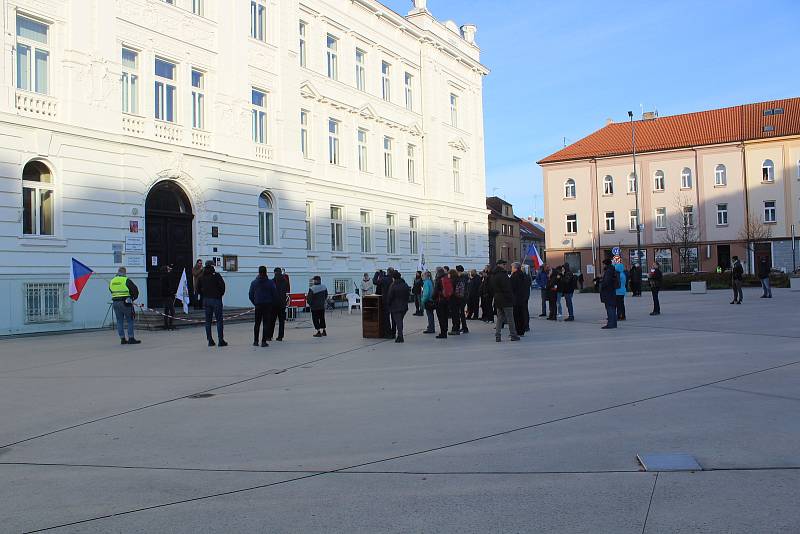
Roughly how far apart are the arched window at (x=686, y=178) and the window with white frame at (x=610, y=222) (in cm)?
627

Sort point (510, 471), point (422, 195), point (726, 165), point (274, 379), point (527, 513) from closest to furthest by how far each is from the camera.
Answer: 1. point (527, 513)
2. point (510, 471)
3. point (274, 379)
4. point (422, 195)
5. point (726, 165)

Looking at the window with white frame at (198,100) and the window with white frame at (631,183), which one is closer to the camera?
the window with white frame at (198,100)

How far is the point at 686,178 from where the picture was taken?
59.6 meters

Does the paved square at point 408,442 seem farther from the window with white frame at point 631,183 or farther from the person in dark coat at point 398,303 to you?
the window with white frame at point 631,183

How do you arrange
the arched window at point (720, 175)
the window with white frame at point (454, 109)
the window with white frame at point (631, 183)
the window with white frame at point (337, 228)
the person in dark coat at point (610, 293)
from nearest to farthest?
the person in dark coat at point (610, 293)
the window with white frame at point (337, 228)
the window with white frame at point (454, 109)
the arched window at point (720, 175)
the window with white frame at point (631, 183)

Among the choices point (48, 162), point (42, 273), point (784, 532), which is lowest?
point (784, 532)

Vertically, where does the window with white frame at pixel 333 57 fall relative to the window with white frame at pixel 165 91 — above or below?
above

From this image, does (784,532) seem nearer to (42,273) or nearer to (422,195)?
(42,273)

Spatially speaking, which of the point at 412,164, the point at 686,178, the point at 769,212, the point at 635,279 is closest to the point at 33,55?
the point at 412,164

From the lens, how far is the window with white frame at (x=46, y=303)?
64.6 feet

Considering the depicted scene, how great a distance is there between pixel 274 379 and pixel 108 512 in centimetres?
622

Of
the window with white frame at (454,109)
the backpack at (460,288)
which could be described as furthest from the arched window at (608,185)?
the backpack at (460,288)

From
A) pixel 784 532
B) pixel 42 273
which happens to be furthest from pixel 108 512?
pixel 42 273

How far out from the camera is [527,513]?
4.77 meters
